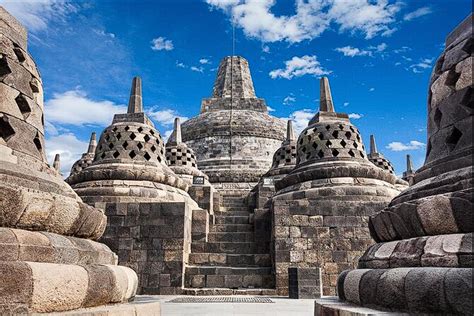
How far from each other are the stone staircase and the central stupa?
1088 cm

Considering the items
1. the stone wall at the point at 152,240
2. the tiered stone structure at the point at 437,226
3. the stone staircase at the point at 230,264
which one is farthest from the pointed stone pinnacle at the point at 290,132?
the tiered stone structure at the point at 437,226

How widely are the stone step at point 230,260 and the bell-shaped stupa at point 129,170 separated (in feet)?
7.08

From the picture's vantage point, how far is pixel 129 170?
11.7 m

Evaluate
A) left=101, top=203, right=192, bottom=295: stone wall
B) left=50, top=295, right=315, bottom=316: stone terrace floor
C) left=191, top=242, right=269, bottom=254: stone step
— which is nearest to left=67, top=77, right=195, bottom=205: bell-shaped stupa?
left=101, top=203, right=192, bottom=295: stone wall

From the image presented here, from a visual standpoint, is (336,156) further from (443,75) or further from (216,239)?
(443,75)

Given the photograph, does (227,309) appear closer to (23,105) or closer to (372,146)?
(23,105)

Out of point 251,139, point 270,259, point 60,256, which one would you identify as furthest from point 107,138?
Answer: point 251,139

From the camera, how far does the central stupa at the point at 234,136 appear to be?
2372 centimetres

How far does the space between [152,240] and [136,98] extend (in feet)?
21.2

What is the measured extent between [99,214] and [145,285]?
5.90m

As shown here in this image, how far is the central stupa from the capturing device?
23.7m

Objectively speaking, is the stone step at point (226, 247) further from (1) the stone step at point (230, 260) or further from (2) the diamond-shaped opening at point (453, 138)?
(2) the diamond-shaped opening at point (453, 138)

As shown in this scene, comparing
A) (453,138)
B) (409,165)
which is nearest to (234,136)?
(409,165)

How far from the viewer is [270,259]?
33.9 feet
